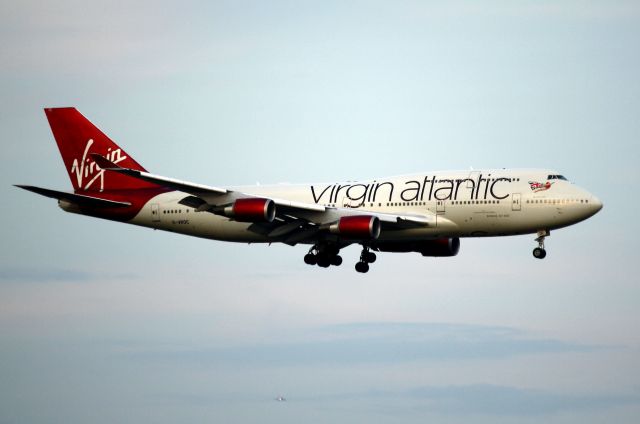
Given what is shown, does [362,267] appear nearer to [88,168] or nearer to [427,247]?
[427,247]

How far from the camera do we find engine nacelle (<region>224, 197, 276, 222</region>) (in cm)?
6225

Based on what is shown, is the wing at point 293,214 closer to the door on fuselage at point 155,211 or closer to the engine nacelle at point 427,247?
the engine nacelle at point 427,247

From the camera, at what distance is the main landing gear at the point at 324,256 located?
69.1 metres

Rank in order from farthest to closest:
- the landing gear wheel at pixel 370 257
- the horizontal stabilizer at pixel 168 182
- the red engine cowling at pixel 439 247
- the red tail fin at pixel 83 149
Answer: the red tail fin at pixel 83 149 < the red engine cowling at pixel 439 247 < the landing gear wheel at pixel 370 257 < the horizontal stabilizer at pixel 168 182

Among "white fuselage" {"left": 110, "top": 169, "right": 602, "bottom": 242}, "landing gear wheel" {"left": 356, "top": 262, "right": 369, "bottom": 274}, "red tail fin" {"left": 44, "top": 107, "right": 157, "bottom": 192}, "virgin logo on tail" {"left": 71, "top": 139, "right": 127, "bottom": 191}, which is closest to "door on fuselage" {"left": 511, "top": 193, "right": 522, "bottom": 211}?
"white fuselage" {"left": 110, "top": 169, "right": 602, "bottom": 242}

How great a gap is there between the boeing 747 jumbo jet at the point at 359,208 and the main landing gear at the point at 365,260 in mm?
62

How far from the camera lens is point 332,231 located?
64.6 metres

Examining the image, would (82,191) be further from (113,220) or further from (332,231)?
(332,231)

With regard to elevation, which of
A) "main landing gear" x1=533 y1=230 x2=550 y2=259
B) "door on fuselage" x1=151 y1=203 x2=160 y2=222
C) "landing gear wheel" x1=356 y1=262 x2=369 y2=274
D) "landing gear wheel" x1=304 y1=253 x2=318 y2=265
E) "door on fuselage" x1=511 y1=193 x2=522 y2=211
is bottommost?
"landing gear wheel" x1=304 y1=253 x2=318 y2=265

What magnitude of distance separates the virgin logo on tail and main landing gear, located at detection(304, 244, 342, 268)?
46.7 feet

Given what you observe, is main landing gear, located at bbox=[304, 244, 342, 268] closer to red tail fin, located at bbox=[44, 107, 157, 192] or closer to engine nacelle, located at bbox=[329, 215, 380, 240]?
engine nacelle, located at bbox=[329, 215, 380, 240]

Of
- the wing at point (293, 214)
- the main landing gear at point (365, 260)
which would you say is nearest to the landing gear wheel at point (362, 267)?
the main landing gear at point (365, 260)

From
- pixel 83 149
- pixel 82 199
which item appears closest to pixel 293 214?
pixel 82 199

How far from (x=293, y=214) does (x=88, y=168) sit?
1621 centimetres
